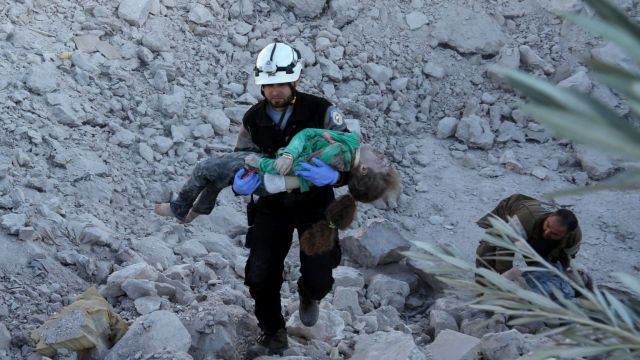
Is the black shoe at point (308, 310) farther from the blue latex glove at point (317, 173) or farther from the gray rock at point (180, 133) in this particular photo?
the gray rock at point (180, 133)

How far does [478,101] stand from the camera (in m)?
9.61

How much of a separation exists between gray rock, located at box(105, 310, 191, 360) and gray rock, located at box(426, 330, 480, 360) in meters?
1.53

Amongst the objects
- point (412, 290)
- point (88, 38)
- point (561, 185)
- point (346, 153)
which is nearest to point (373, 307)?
point (412, 290)

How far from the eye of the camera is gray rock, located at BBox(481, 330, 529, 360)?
530 centimetres

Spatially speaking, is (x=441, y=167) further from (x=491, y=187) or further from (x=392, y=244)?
(x=392, y=244)

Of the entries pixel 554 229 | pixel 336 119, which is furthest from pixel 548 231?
pixel 336 119

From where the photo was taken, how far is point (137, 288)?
559 cm

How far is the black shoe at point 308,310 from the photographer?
5057 millimetres

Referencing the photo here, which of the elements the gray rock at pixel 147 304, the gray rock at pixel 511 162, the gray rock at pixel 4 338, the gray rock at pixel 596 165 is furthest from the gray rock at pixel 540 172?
the gray rock at pixel 4 338

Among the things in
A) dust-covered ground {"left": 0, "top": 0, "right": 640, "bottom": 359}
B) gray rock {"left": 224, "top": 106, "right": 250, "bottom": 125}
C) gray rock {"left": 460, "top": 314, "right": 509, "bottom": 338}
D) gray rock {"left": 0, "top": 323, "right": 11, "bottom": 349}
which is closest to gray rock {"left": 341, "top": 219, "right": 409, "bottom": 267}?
dust-covered ground {"left": 0, "top": 0, "right": 640, "bottom": 359}

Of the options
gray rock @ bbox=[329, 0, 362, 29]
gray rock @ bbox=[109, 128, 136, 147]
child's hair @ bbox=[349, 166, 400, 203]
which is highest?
child's hair @ bbox=[349, 166, 400, 203]

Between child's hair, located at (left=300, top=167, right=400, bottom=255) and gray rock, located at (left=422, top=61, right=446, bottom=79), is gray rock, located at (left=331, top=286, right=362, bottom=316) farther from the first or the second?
gray rock, located at (left=422, top=61, right=446, bottom=79)

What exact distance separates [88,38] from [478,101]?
4.17 metres

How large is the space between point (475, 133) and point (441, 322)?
3.49 m
